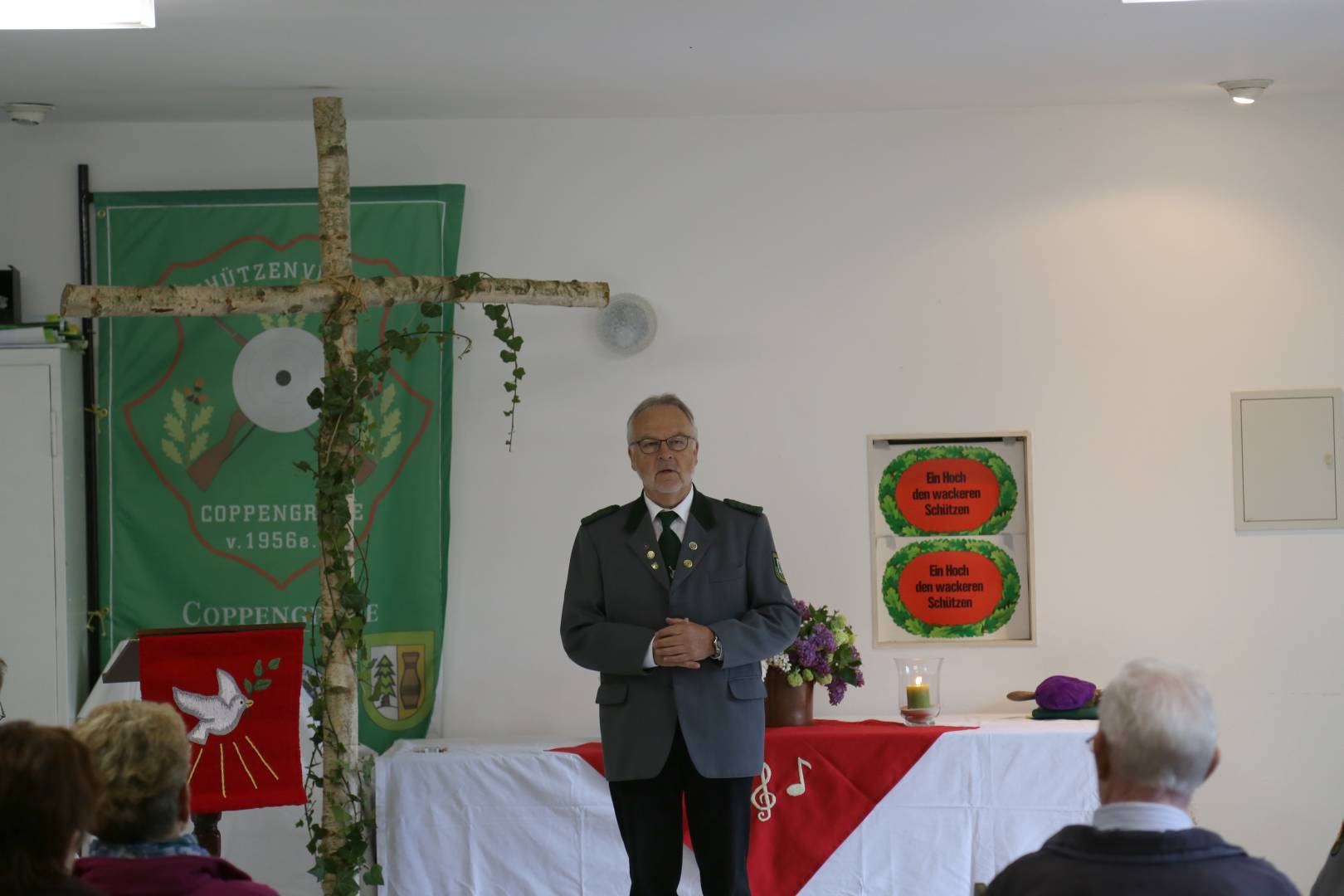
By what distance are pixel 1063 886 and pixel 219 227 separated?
3913 mm

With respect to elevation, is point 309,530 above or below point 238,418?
below

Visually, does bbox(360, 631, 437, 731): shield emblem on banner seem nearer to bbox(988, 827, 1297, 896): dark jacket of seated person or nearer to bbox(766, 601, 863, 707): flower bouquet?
bbox(766, 601, 863, 707): flower bouquet

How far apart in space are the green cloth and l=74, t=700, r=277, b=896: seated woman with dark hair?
3.13 m

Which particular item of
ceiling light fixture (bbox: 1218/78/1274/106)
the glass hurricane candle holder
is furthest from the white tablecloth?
ceiling light fixture (bbox: 1218/78/1274/106)

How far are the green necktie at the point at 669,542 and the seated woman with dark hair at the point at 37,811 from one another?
1783mm

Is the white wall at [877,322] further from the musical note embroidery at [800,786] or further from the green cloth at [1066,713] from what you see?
the musical note embroidery at [800,786]

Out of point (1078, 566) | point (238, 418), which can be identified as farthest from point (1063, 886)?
point (238, 418)

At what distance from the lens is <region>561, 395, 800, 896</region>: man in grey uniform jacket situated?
3166mm

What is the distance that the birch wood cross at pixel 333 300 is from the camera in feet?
12.2

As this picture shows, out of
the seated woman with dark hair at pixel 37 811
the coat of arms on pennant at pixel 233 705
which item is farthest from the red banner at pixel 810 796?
the seated woman with dark hair at pixel 37 811

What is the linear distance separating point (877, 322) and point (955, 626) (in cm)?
107

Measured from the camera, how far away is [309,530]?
472 centimetres

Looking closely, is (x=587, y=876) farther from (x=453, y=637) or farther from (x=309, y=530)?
(x=309, y=530)

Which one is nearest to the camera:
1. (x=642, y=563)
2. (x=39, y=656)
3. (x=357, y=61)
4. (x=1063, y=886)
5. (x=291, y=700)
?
(x=1063, y=886)
